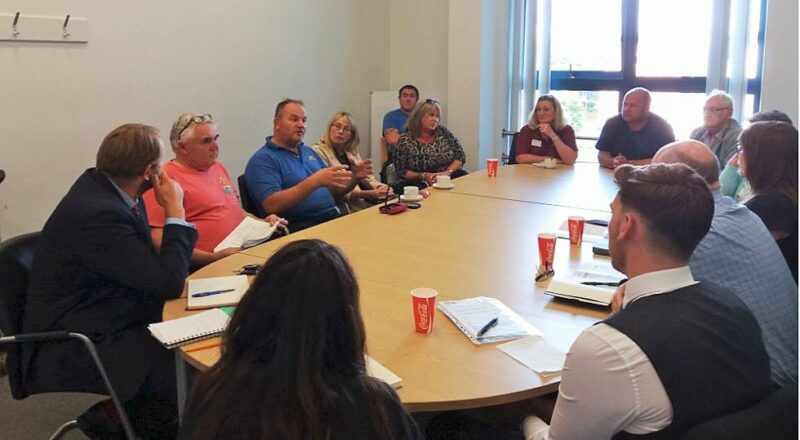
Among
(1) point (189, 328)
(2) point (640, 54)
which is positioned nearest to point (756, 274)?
(1) point (189, 328)

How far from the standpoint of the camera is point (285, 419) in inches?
38.1

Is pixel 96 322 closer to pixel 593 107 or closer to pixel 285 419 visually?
pixel 285 419

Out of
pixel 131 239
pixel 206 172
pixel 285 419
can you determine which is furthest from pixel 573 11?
pixel 285 419

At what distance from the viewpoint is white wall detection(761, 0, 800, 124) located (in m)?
4.62

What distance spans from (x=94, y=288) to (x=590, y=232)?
1895mm

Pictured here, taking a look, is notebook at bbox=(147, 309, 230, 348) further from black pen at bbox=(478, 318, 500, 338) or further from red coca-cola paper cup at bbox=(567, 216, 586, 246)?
red coca-cola paper cup at bbox=(567, 216, 586, 246)

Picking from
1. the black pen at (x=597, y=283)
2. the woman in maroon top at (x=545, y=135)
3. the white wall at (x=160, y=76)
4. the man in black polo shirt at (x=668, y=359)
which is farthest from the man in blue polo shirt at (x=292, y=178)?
the man in black polo shirt at (x=668, y=359)

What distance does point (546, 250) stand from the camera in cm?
221

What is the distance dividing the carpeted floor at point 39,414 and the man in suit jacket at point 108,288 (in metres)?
0.67

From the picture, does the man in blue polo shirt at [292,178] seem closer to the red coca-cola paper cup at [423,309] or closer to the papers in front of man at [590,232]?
the papers in front of man at [590,232]

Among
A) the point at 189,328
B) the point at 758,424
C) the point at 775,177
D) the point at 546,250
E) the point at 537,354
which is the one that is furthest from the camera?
the point at 775,177

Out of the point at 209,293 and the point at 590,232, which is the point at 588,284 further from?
the point at 209,293

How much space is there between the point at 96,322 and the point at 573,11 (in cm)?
505

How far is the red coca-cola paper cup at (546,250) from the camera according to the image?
7.23 feet
